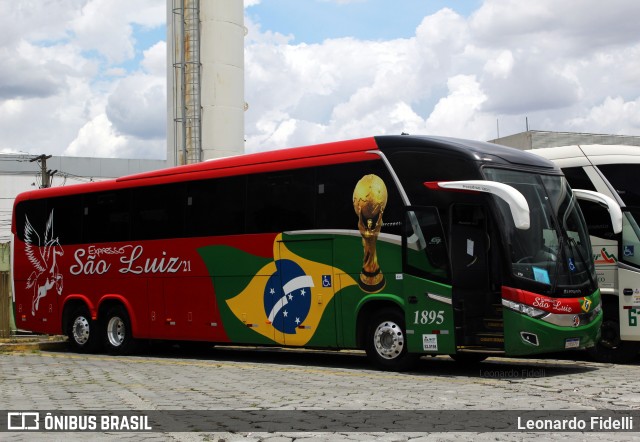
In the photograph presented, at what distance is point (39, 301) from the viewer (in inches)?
851

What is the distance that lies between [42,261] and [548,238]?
12282 mm

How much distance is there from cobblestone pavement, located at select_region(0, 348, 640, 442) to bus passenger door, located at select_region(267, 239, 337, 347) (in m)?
0.55

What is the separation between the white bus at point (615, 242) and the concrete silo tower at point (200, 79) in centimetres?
2738

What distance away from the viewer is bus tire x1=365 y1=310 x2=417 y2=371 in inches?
571

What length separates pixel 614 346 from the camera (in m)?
15.8

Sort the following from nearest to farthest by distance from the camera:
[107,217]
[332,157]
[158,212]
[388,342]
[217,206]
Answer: [388,342]
[332,157]
[217,206]
[158,212]
[107,217]

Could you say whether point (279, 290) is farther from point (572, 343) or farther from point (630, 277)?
point (630, 277)

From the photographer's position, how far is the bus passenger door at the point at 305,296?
51.3 feet

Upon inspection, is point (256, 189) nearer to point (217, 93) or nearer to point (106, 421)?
point (106, 421)

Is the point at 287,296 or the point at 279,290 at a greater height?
the point at 279,290

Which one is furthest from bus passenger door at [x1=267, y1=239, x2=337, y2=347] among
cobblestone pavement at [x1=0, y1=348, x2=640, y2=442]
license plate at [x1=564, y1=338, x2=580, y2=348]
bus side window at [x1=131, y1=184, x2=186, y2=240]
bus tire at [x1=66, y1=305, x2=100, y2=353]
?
bus tire at [x1=66, y1=305, x2=100, y2=353]

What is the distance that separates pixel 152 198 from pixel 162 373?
5.07m

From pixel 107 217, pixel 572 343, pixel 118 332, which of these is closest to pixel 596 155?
pixel 572 343

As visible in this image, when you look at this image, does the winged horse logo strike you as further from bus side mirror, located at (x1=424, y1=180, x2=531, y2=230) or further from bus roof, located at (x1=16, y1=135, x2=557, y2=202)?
bus side mirror, located at (x1=424, y1=180, x2=531, y2=230)
